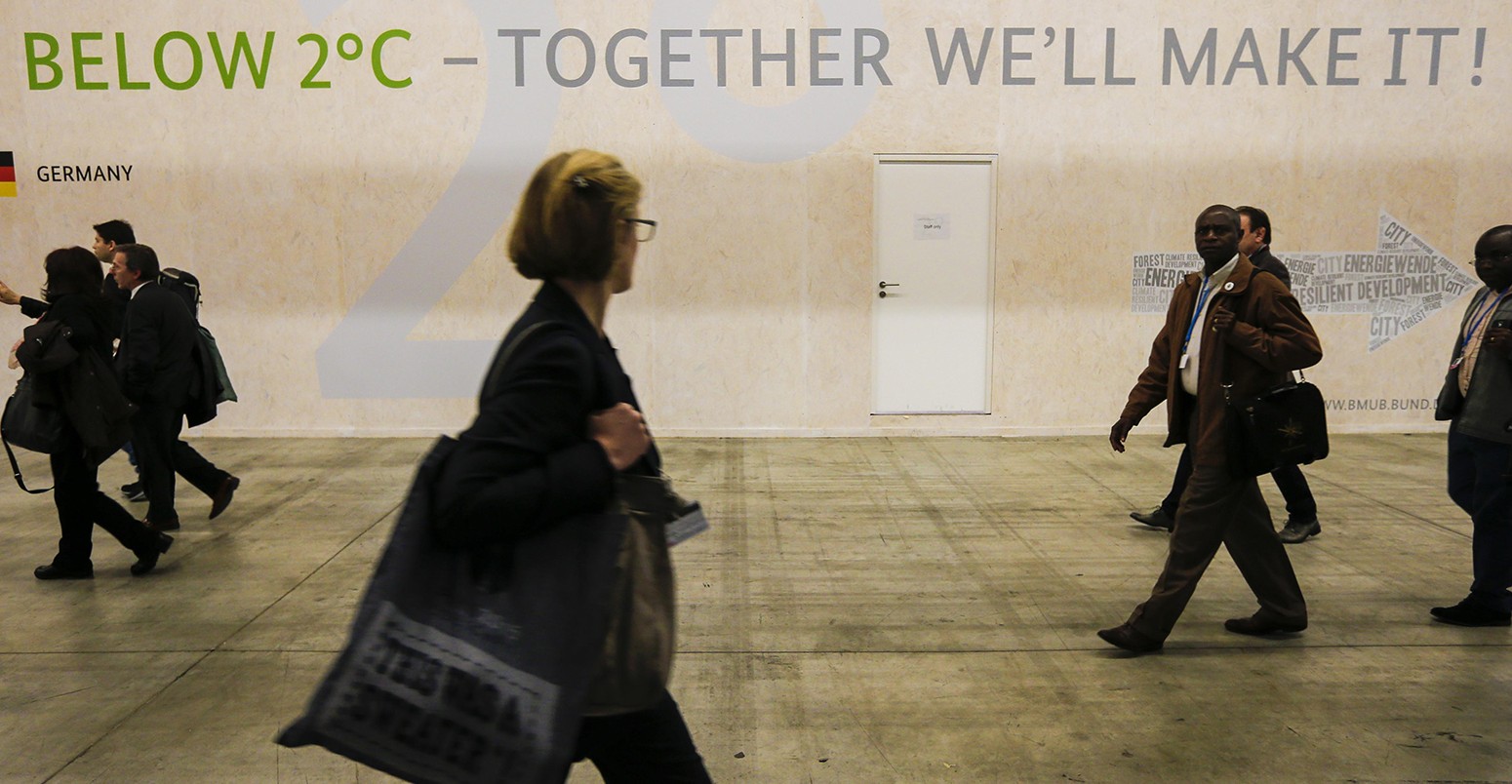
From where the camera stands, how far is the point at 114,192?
8.75 m

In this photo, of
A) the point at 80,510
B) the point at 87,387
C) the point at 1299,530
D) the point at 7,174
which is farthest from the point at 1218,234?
the point at 7,174

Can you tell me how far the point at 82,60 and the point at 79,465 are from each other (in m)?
5.32

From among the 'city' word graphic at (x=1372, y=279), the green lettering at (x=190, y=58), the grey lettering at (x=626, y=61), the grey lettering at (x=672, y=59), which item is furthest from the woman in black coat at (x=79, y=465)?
the 'city' word graphic at (x=1372, y=279)

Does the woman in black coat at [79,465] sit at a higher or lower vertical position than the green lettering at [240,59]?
lower

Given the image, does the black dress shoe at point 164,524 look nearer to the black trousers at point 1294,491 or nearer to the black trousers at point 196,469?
the black trousers at point 196,469

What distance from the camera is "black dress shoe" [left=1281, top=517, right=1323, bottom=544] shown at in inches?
221

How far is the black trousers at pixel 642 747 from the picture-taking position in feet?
5.89

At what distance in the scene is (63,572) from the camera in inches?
200

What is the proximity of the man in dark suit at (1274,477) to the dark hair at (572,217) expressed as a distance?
159 inches

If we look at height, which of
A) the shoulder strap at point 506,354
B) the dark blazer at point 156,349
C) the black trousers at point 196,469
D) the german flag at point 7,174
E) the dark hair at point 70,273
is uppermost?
the german flag at point 7,174

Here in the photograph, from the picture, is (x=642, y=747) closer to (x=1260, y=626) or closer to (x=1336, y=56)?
(x=1260, y=626)

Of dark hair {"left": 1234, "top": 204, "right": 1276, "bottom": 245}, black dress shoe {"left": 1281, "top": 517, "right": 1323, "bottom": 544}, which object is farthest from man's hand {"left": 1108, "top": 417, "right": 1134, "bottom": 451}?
black dress shoe {"left": 1281, "top": 517, "right": 1323, "bottom": 544}

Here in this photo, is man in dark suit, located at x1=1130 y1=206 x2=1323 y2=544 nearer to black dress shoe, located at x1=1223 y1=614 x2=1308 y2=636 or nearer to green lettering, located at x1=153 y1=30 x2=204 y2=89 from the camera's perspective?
black dress shoe, located at x1=1223 y1=614 x2=1308 y2=636

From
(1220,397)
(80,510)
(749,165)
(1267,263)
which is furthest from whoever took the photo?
(749,165)
